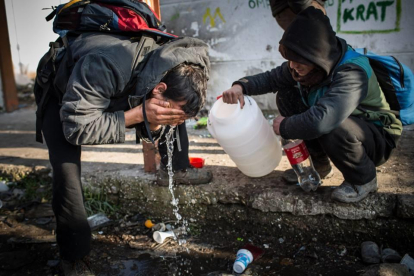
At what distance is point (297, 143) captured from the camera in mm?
2451

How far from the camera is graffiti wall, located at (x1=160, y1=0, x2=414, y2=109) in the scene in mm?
4078

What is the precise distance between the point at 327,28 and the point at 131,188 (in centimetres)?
180

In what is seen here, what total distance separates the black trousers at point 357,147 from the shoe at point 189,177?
2.90 ft


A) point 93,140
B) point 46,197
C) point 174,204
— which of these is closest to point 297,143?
point 174,204

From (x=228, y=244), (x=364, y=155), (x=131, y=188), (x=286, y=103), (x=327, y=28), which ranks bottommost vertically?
(x=228, y=244)

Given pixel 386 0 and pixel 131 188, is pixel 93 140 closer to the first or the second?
pixel 131 188

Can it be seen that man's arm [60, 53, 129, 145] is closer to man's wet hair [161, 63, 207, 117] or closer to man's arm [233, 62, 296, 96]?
man's wet hair [161, 63, 207, 117]

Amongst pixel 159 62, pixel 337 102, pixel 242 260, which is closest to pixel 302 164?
pixel 337 102

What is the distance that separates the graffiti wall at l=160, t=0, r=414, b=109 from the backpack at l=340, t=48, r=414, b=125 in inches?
82.8

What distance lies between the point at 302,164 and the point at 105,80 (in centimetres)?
142

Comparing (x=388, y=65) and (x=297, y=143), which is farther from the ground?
(x=388, y=65)

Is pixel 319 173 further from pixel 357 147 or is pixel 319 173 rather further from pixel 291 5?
pixel 291 5

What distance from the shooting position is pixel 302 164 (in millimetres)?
2555

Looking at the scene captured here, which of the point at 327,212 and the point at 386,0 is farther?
the point at 386,0
